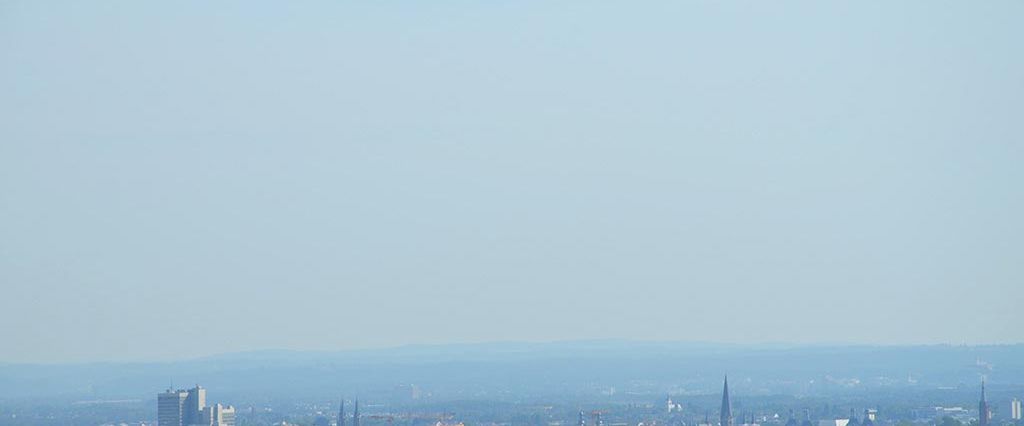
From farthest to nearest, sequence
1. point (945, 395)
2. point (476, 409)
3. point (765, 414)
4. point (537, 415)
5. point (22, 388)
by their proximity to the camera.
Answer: point (22, 388) → point (945, 395) → point (476, 409) → point (537, 415) → point (765, 414)

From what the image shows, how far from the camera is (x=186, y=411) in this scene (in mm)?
98938

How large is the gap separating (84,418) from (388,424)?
29679 mm

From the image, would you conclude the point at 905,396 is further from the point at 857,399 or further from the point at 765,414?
the point at 765,414

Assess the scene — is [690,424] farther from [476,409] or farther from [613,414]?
[476,409]

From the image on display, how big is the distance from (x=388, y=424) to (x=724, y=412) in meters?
31.6

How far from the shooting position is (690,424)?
4469 inches

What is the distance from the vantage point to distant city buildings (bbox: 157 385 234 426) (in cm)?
9744

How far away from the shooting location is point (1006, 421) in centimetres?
11331

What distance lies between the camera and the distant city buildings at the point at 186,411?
97.4m

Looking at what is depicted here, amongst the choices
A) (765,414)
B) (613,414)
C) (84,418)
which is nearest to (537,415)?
(613,414)

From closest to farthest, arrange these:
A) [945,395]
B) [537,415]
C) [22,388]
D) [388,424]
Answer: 1. [388,424]
2. [537,415]
3. [945,395]
4. [22,388]

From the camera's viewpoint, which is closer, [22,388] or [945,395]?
[945,395]

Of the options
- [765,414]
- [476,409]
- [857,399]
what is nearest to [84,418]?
[476,409]

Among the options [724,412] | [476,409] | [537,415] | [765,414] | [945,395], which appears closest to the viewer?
[724,412]
